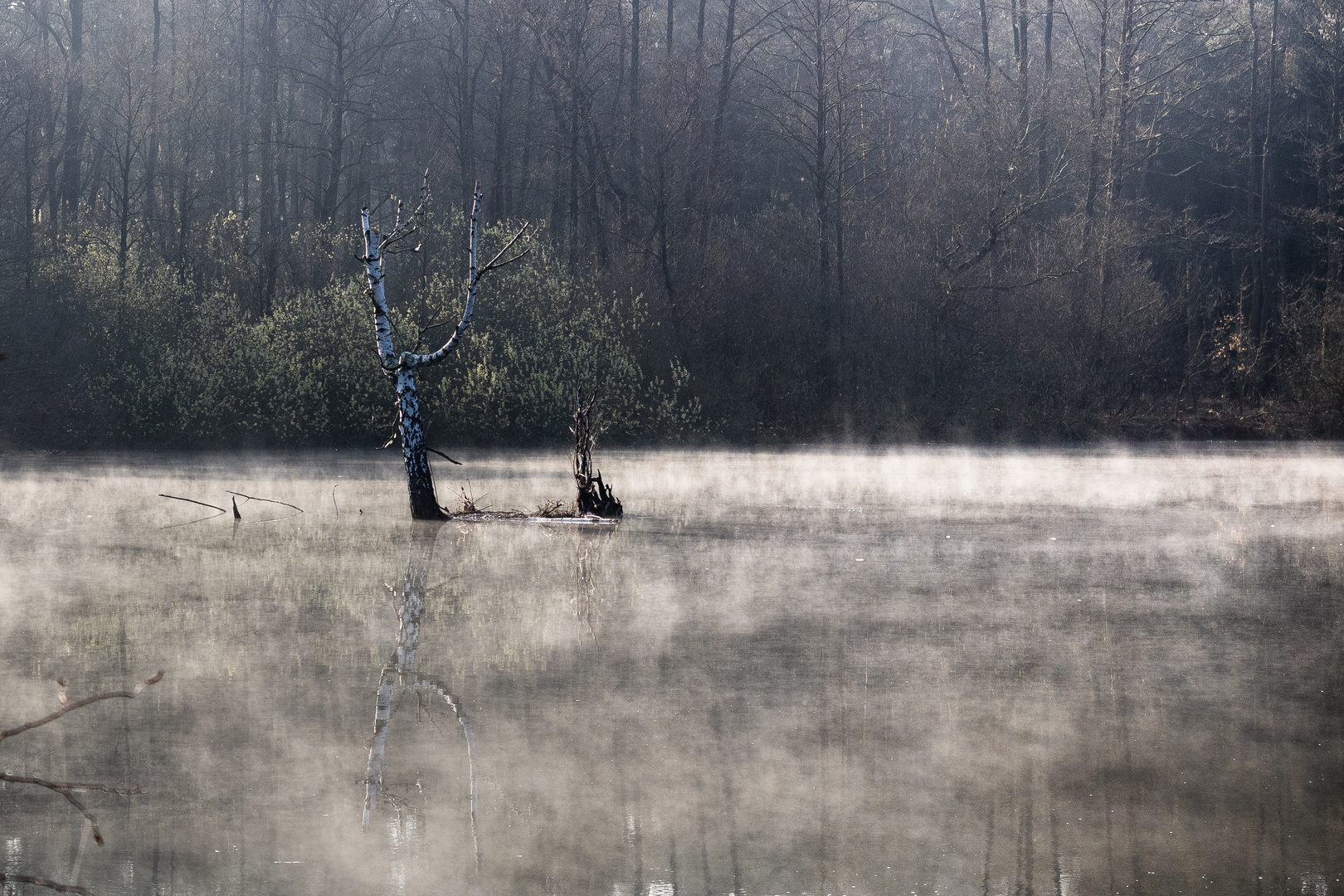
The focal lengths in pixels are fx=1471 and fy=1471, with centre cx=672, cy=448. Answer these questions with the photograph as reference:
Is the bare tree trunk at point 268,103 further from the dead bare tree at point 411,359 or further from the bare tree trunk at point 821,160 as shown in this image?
the dead bare tree at point 411,359

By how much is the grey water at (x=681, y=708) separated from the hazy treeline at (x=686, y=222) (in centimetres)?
1610

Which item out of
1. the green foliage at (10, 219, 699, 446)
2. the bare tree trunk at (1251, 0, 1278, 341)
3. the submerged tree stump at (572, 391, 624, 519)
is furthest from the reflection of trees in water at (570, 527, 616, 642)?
the bare tree trunk at (1251, 0, 1278, 341)

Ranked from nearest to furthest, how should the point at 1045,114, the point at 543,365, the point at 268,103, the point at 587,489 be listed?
the point at 587,489
the point at 543,365
the point at 1045,114
the point at 268,103

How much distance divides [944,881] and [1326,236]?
131 feet

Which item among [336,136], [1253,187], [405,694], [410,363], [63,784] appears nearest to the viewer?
[63,784]

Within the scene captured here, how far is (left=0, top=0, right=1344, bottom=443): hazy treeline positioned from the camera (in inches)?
1243

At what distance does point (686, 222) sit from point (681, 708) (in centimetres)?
3092

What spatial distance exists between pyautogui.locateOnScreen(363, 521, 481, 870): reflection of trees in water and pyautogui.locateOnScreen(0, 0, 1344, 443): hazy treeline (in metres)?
20.0

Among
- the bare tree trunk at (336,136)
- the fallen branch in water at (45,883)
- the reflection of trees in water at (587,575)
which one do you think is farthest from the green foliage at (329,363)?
the fallen branch in water at (45,883)

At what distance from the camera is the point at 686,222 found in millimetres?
37469

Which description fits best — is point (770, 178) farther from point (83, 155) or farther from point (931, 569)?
point (931, 569)

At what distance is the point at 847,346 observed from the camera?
3662 cm

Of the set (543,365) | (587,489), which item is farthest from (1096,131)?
(587,489)

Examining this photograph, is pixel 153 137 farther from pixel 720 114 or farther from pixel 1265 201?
pixel 1265 201
